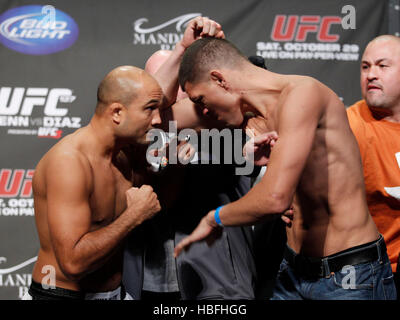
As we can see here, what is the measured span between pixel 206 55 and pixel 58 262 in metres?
0.95

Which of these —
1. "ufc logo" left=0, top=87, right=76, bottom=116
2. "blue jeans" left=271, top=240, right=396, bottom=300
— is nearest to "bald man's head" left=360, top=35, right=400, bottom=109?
"blue jeans" left=271, top=240, right=396, bottom=300

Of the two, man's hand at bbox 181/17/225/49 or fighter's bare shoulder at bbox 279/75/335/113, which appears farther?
man's hand at bbox 181/17/225/49

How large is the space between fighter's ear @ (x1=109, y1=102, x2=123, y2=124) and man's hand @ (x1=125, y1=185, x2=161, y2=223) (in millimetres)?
278

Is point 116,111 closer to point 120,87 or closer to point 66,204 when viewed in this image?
point 120,87

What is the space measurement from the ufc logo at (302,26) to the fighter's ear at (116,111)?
4.93ft

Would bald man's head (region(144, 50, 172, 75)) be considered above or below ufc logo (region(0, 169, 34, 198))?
above

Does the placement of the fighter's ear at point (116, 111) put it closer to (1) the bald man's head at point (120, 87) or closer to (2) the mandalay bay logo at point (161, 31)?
(1) the bald man's head at point (120, 87)

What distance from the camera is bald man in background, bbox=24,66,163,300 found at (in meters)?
1.54

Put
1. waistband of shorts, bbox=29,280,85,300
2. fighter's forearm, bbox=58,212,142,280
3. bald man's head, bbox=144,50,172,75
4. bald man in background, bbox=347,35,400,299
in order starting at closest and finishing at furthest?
1. fighter's forearm, bbox=58,212,142,280
2. waistband of shorts, bbox=29,280,85,300
3. bald man in background, bbox=347,35,400,299
4. bald man's head, bbox=144,50,172,75

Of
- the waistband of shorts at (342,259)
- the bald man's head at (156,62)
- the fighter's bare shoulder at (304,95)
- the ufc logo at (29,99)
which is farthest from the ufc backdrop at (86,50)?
the waistband of shorts at (342,259)

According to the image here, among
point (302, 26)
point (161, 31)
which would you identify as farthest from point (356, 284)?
point (161, 31)

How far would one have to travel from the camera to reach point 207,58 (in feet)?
5.61

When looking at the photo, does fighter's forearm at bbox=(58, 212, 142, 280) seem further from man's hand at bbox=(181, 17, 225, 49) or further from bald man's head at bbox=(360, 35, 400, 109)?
bald man's head at bbox=(360, 35, 400, 109)
